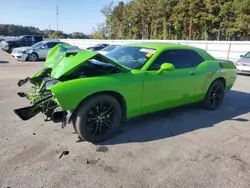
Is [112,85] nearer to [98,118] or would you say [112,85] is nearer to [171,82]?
[98,118]

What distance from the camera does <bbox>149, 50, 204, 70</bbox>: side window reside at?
14.0ft

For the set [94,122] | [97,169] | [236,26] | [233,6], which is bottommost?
[97,169]

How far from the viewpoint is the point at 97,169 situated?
2.97m

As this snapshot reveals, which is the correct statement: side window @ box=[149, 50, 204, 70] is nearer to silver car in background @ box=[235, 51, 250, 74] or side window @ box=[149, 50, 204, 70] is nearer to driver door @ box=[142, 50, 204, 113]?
driver door @ box=[142, 50, 204, 113]

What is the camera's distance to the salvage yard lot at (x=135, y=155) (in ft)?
9.10

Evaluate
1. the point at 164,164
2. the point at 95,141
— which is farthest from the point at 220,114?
the point at 95,141

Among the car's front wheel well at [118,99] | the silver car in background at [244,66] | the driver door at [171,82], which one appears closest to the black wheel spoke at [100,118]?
the car's front wheel well at [118,99]

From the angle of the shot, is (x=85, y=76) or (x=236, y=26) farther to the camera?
(x=236, y=26)

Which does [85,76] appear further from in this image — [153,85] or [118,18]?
[118,18]

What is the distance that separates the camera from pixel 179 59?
15.5 ft

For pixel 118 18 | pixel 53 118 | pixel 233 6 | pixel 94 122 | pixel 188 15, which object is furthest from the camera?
pixel 118 18

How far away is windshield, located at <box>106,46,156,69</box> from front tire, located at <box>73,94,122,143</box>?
84 centimetres

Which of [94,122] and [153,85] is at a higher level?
[153,85]

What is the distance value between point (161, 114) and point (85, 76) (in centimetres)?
205
